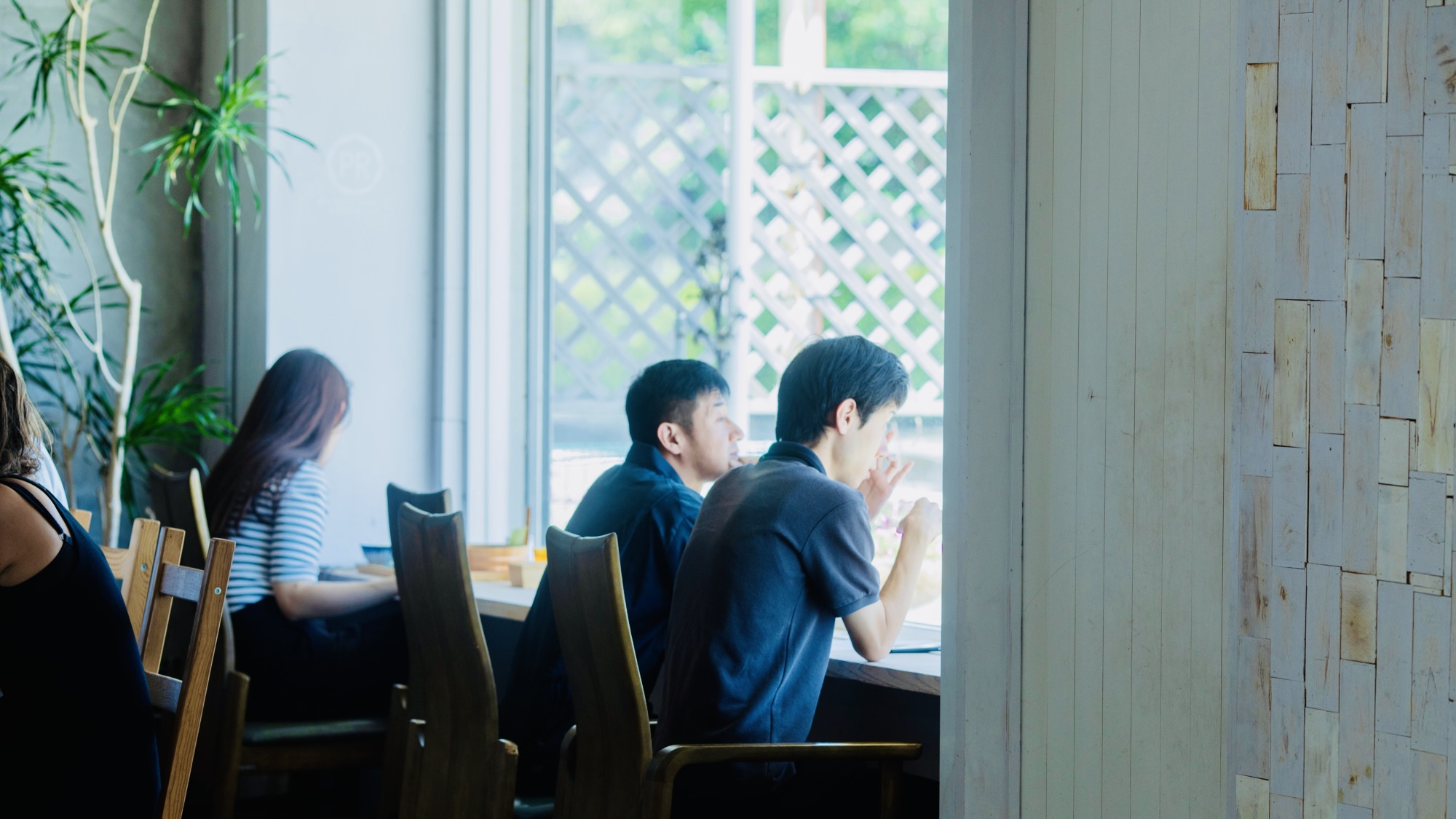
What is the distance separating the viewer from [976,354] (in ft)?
4.90

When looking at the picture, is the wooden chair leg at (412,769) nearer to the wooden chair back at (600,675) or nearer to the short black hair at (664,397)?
the wooden chair back at (600,675)

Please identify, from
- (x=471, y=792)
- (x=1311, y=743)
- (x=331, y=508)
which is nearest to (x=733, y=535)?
(x=471, y=792)

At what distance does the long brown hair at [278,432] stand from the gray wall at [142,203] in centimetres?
89

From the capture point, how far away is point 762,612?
188 centimetres

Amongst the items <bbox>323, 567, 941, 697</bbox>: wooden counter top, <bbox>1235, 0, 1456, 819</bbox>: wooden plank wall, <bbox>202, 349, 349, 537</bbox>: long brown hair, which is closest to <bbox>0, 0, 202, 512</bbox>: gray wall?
Answer: <bbox>202, 349, 349, 537</bbox>: long brown hair

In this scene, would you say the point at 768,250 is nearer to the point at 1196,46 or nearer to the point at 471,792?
the point at 471,792

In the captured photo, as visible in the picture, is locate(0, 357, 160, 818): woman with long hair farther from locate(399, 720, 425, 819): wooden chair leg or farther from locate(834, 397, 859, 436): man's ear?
locate(834, 397, 859, 436): man's ear

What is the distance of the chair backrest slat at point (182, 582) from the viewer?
1.88 meters

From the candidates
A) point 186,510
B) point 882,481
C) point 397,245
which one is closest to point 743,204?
point 397,245

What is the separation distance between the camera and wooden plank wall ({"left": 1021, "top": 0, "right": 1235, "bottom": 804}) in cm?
118

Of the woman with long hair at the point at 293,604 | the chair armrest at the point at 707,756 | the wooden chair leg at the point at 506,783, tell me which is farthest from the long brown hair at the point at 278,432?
the chair armrest at the point at 707,756

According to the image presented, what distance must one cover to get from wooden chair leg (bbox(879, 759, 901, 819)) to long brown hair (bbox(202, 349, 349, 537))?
1532mm

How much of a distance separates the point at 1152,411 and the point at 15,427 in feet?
4.86

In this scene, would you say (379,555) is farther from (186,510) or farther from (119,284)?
(119,284)
